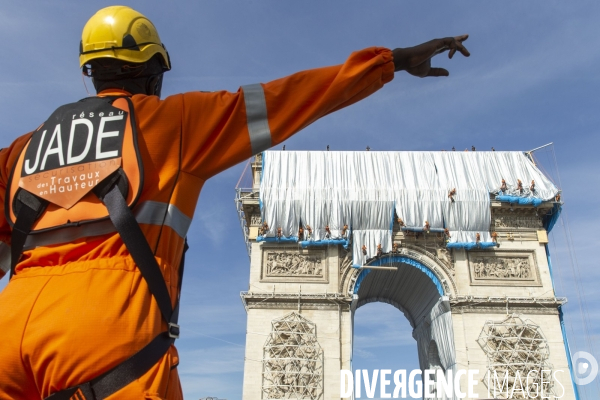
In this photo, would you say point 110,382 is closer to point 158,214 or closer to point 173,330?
point 173,330

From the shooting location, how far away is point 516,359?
16750 millimetres

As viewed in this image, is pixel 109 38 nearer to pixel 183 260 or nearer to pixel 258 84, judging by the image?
pixel 258 84

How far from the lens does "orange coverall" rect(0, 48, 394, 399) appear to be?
1393mm

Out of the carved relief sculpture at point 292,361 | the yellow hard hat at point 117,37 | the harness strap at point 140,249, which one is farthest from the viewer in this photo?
the carved relief sculpture at point 292,361

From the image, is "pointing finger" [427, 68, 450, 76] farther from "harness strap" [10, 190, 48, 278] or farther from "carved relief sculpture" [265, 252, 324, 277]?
"carved relief sculpture" [265, 252, 324, 277]

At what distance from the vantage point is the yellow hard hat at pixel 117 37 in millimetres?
1831

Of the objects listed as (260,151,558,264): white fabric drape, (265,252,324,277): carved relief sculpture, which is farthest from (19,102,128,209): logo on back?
(260,151,558,264): white fabric drape

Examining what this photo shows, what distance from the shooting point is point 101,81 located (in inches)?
76.0

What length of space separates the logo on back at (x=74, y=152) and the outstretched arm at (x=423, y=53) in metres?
1.01

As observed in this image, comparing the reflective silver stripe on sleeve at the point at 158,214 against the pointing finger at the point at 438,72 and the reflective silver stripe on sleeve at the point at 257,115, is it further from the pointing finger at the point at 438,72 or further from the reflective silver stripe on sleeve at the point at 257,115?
the pointing finger at the point at 438,72

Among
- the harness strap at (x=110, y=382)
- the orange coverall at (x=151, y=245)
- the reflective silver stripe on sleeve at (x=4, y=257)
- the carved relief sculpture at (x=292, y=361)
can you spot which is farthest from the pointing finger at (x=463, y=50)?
the carved relief sculpture at (x=292, y=361)

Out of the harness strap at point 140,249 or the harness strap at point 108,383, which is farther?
the harness strap at point 140,249

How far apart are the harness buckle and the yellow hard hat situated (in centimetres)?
95

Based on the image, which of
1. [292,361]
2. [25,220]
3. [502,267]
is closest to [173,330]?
[25,220]
